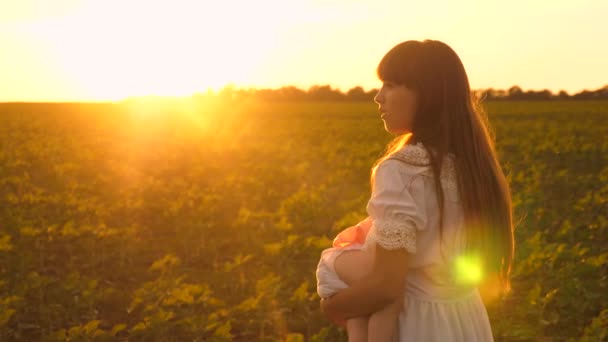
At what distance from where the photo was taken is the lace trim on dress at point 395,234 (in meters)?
1.81

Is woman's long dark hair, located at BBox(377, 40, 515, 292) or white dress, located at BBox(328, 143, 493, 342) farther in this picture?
woman's long dark hair, located at BBox(377, 40, 515, 292)

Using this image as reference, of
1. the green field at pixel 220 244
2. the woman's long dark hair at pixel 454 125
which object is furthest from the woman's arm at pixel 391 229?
the green field at pixel 220 244


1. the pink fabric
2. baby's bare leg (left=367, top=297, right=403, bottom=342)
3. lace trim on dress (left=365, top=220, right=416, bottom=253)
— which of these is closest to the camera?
lace trim on dress (left=365, top=220, right=416, bottom=253)

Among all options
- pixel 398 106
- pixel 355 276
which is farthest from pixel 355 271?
pixel 398 106

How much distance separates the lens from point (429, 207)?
1915mm

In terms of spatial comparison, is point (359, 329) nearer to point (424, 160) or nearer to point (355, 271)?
point (355, 271)

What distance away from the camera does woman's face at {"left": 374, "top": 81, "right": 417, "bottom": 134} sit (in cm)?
198

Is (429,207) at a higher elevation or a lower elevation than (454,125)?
lower

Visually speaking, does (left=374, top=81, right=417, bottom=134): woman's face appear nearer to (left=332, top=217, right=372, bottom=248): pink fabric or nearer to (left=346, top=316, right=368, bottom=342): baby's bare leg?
(left=332, top=217, right=372, bottom=248): pink fabric

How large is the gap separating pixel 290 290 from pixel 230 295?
54 centimetres

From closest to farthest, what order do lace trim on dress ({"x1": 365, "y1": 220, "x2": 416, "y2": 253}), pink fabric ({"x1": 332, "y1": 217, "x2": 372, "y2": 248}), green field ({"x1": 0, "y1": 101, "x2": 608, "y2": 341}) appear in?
1. lace trim on dress ({"x1": 365, "y1": 220, "x2": 416, "y2": 253})
2. pink fabric ({"x1": 332, "y1": 217, "x2": 372, "y2": 248})
3. green field ({"x1": 0, "y1": 101, "x2": 608, "y2": 341})

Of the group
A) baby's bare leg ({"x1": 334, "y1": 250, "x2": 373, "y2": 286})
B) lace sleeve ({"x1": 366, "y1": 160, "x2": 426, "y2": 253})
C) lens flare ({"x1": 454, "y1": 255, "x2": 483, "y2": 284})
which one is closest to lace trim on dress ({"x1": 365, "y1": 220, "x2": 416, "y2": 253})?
lace sleeve ({"x1": 366, "y1": 160, "x2": 426, "y2": 253})

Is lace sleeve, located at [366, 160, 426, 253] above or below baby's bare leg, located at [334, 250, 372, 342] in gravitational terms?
above

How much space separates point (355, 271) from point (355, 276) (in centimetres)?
1
